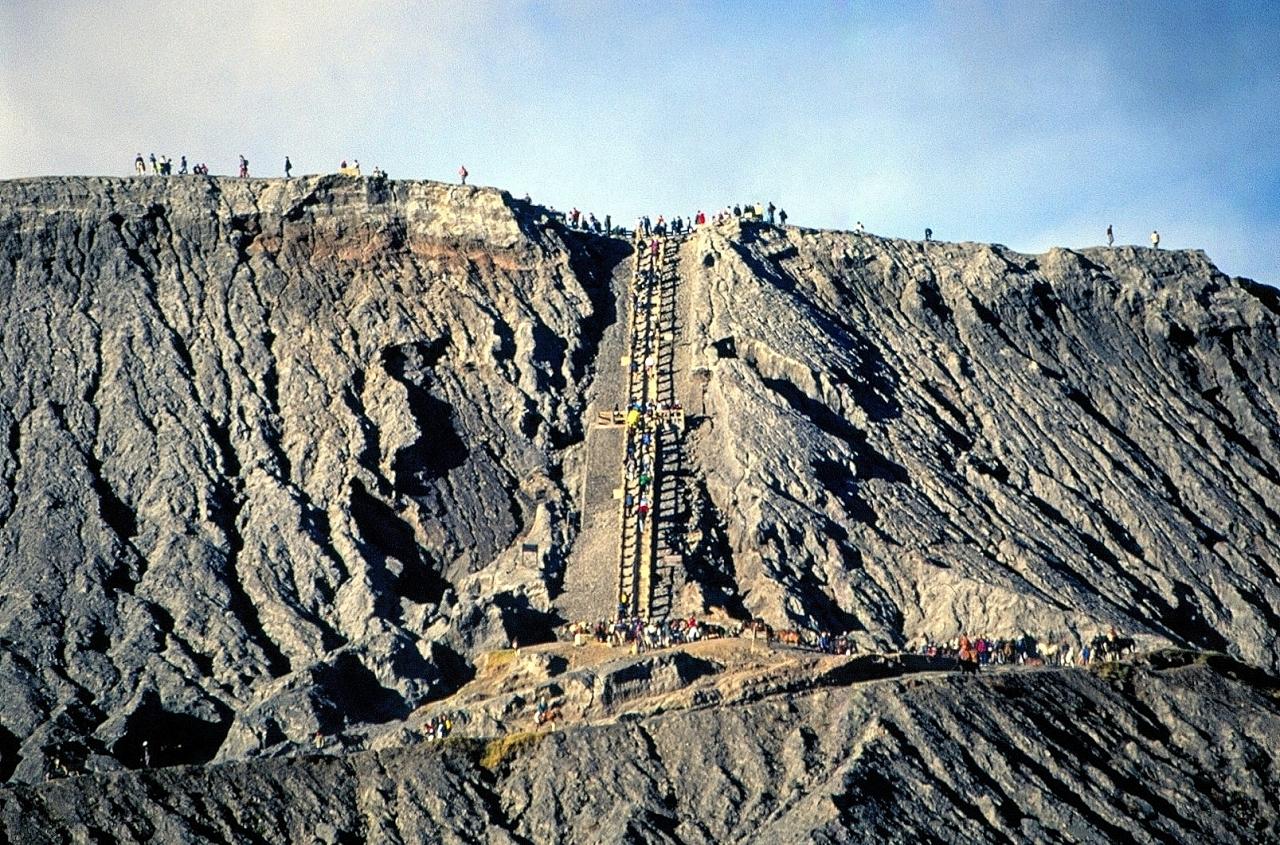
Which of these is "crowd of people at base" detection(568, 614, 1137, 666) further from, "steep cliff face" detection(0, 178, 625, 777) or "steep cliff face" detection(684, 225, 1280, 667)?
"steep cliff face" detection(0, 178, 625, 777)

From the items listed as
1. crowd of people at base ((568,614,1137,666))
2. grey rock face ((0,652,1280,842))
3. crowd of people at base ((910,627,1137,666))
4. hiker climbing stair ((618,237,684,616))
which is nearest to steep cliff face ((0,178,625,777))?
hiker climbing stair ((618,237,684,616))

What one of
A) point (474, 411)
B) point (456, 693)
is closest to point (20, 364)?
point (474, 411)

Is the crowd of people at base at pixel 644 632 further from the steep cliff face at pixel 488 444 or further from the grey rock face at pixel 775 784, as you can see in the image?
the grey rock face at pixel 775 784

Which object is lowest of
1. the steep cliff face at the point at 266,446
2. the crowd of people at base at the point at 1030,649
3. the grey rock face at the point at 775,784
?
the grey rock face at the point at 775,784

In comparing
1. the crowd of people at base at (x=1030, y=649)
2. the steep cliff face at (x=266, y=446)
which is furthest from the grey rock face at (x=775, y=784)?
the steep cliff face at (x=266, y=446)

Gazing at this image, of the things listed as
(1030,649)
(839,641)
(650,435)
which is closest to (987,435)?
(650,435)

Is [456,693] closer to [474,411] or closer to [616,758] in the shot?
[616,758]
